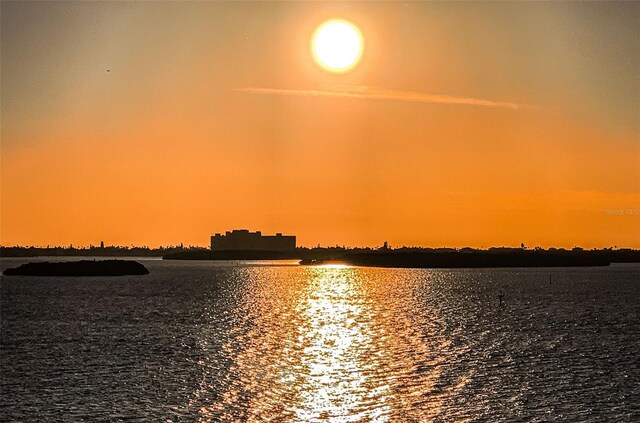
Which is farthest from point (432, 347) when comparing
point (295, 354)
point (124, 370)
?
point (124, 370)

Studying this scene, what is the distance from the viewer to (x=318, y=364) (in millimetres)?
57844

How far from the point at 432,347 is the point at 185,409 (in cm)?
3008

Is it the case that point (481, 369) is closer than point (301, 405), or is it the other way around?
point (301, 405)

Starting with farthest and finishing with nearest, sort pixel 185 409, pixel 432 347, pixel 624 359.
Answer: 1. pixel 432 347
2. pixel 624 359
3. pixel 185 409

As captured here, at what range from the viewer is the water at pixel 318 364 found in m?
41.5

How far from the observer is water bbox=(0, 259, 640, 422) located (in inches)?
1635

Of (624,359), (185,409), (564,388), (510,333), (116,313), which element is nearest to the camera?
(185,409)

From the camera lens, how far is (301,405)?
42750 mm

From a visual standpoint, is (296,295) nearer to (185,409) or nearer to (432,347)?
(432,347)

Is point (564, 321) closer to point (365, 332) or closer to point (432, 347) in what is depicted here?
point (365, 332)

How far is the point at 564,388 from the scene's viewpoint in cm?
4719

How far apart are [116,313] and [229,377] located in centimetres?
5509

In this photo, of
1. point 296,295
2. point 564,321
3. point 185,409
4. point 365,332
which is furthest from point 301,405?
point 296,295

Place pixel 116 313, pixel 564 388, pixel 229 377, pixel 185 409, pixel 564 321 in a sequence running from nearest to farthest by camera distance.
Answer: pixel 185 409 < pixel 564 388 < pixel 229 377 < pixel 564 321 < pixel 116 313
